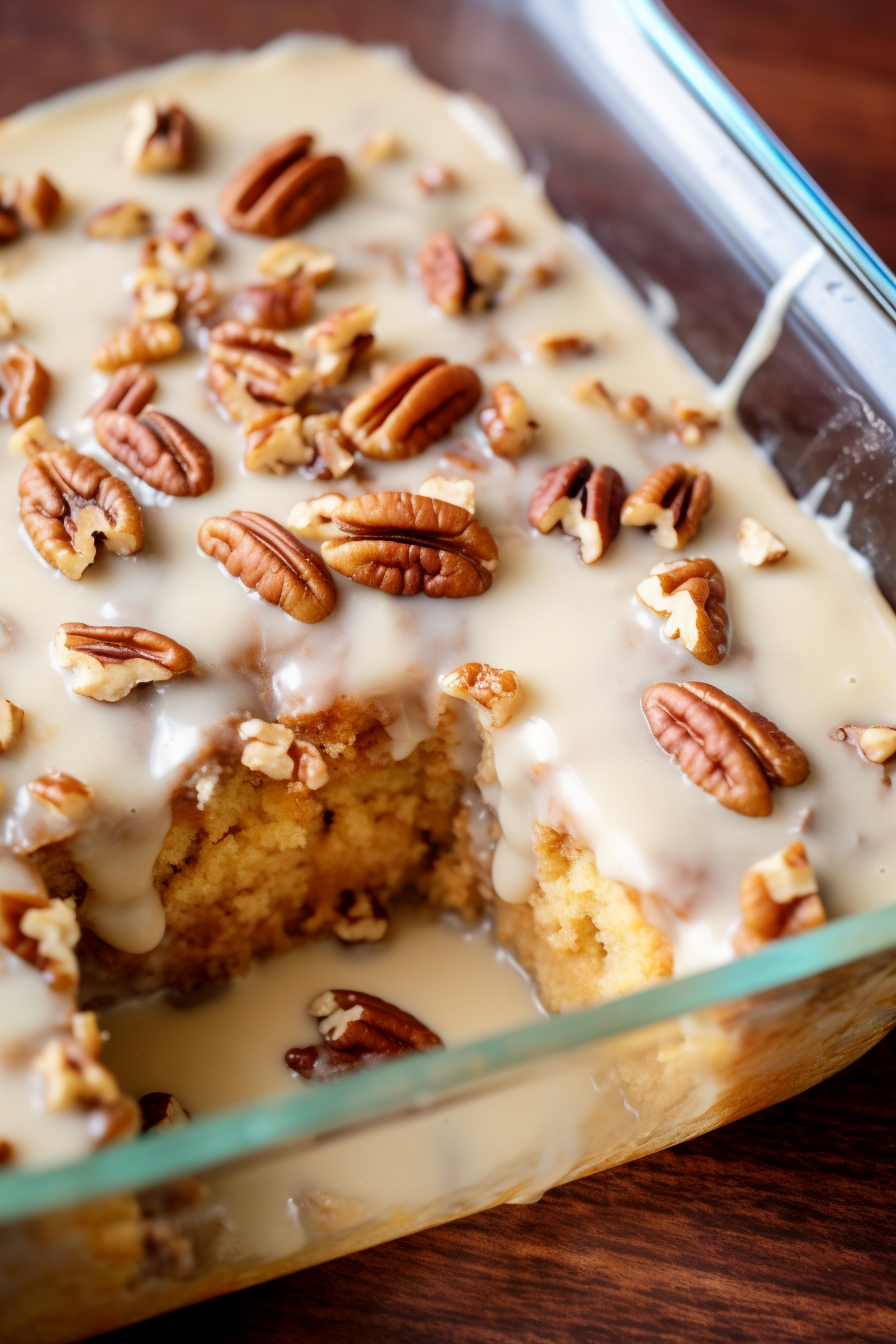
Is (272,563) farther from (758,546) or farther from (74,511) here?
(758,546)

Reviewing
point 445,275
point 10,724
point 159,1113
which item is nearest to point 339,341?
point 445,275

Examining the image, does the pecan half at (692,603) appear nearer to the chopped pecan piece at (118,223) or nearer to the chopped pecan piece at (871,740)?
the chopped pecan piece at (871,740)

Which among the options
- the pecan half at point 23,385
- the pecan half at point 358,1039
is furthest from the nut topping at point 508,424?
the pecan half at point 358,1039

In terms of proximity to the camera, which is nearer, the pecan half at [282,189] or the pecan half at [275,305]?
the pecan half at [275,305]

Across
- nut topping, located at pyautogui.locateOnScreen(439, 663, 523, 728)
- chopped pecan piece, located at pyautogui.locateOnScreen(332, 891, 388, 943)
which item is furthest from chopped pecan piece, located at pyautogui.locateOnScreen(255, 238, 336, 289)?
chopped pecan piece, located at pyautogui.locateOnScreen(332, 891, 388, 943)

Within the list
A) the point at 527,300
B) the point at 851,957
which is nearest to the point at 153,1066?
the point at 851,957

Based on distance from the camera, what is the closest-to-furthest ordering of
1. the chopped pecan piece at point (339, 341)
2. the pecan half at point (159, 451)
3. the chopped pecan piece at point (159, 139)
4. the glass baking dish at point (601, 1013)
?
the glass baking dish at point (601, 1013), the pecan half at point (159, 451), the chopped pecan piece at point (339, 341), the chopped pecan piece at point (159, 139)
